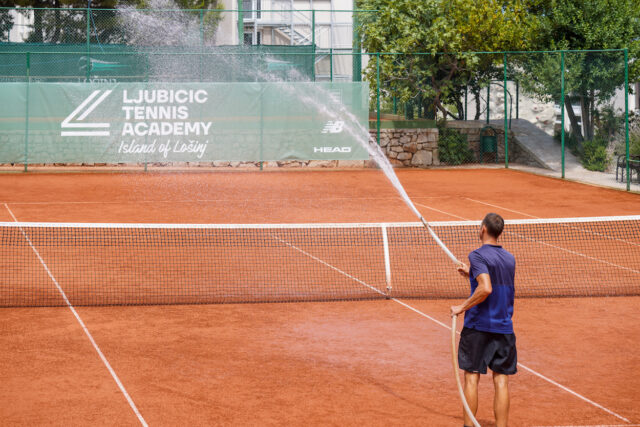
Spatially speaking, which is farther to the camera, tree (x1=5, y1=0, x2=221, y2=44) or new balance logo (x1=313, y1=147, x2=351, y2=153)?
tree (x1=5, y1=0, x2=221, y2=44)

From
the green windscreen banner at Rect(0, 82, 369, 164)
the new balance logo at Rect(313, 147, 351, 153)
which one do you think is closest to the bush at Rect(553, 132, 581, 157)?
the green windscreen banner at Rect(0, 82, 369, 164)

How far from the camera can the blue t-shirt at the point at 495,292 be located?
5441 millimetres

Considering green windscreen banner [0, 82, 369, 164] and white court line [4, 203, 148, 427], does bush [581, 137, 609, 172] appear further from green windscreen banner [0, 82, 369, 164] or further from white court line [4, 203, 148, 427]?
white court line [4, 203, 148, 427]

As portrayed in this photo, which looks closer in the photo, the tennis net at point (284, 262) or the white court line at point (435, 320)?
the white court line at point (435, 320)

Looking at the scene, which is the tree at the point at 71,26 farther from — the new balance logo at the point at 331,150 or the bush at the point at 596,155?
the bush at the point at 596,155

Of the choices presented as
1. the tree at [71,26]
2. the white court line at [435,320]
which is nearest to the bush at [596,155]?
the white court line at [435,320]

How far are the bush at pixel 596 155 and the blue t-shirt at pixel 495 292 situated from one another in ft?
65.8

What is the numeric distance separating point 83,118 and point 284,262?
14084 mm

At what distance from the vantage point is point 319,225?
10172mm

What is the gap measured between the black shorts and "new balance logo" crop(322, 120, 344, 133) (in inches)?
770

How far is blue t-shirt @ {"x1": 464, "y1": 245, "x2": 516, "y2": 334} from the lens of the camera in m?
5.44

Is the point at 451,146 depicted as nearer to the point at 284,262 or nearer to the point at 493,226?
the point at 284,262

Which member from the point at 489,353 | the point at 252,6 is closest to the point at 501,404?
the point at 489,353

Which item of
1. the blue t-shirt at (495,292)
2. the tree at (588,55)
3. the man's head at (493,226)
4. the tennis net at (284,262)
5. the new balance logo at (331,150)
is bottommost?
the tennis net at (284,262)
